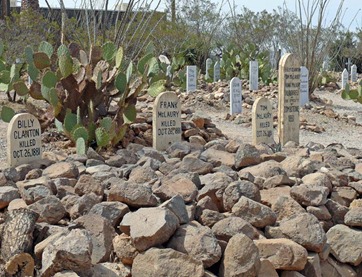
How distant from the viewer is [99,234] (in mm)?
3658

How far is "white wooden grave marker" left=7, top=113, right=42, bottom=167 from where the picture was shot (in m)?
5.57

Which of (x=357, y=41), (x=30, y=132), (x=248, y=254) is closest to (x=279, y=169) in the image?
(x=248, y=254)

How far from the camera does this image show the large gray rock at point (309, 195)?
14.8 feet

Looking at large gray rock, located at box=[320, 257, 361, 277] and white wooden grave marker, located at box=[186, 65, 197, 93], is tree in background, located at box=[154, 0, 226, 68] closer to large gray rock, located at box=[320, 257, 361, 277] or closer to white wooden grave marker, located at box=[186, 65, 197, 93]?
white wooden grave marker, located at box=[186, 65, 197, 93]

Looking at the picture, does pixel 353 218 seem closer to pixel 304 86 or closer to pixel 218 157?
pixel 218 157

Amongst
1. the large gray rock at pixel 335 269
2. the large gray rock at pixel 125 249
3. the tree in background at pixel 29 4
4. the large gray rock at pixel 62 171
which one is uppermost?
the tree in background at pixel 29 4

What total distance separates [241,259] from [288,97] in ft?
15.6

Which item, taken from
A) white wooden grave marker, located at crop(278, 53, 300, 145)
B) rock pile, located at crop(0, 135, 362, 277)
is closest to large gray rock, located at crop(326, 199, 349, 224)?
rock pile, located at crop(0, 135, 362, 277)

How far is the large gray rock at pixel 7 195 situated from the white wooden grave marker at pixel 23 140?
→ 1.08 meters

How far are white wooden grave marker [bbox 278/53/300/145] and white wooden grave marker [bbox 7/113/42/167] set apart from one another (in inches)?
129

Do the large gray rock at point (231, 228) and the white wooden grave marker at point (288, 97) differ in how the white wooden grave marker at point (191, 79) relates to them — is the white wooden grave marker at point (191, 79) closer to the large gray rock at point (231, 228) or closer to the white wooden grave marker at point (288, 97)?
the white wooden grave marker at point (288, 97)

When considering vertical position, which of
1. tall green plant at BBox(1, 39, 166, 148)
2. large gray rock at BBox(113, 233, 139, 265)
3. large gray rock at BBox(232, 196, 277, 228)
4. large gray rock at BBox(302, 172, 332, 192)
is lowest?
large gray rock at BBox(113, 233, 139, 265)

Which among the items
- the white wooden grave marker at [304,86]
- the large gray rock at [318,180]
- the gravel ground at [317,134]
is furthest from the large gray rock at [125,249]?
the white wooden grave marker at [304,86]

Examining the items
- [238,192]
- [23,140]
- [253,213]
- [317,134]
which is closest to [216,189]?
[238,192]
